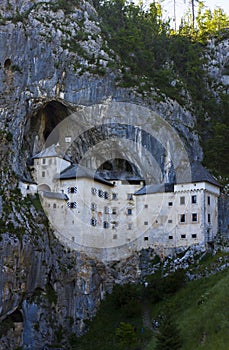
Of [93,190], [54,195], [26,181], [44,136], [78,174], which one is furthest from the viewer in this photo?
[44,136]

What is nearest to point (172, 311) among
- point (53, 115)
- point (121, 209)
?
point (121, 209)

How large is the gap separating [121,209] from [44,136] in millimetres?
16682

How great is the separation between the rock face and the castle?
6.87 feet

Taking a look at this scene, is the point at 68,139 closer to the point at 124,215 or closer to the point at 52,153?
the point at 52,153

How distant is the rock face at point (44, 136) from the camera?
7938 cm

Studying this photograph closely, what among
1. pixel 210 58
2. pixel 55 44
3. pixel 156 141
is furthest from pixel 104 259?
pixel 210 58

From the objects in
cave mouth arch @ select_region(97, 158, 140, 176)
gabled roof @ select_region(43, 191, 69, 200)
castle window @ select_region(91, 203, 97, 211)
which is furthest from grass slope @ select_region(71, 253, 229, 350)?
cave mouth arch @ select_region(97, 158, 140, 176)

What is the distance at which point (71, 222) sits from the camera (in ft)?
280

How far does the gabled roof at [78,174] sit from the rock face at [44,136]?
5.27 m

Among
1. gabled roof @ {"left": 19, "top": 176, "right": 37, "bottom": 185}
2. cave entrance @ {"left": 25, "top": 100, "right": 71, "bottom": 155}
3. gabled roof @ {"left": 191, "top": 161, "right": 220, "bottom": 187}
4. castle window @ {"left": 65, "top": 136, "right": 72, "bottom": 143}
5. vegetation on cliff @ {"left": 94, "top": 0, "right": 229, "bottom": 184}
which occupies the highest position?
vegetation on cliff @ {"left": 94, "top": 0, "right": 229, "bottom": 184}

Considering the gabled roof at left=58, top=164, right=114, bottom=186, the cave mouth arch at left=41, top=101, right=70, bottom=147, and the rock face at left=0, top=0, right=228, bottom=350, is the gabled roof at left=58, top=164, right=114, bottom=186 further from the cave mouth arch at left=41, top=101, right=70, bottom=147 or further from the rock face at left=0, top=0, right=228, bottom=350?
the cave mouth arch at left=41, top=101, right=70, bottom=147

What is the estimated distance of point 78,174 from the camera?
3415 inches

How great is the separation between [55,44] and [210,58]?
34.9 meters

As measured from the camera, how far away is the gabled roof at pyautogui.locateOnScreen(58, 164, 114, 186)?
8675cm
